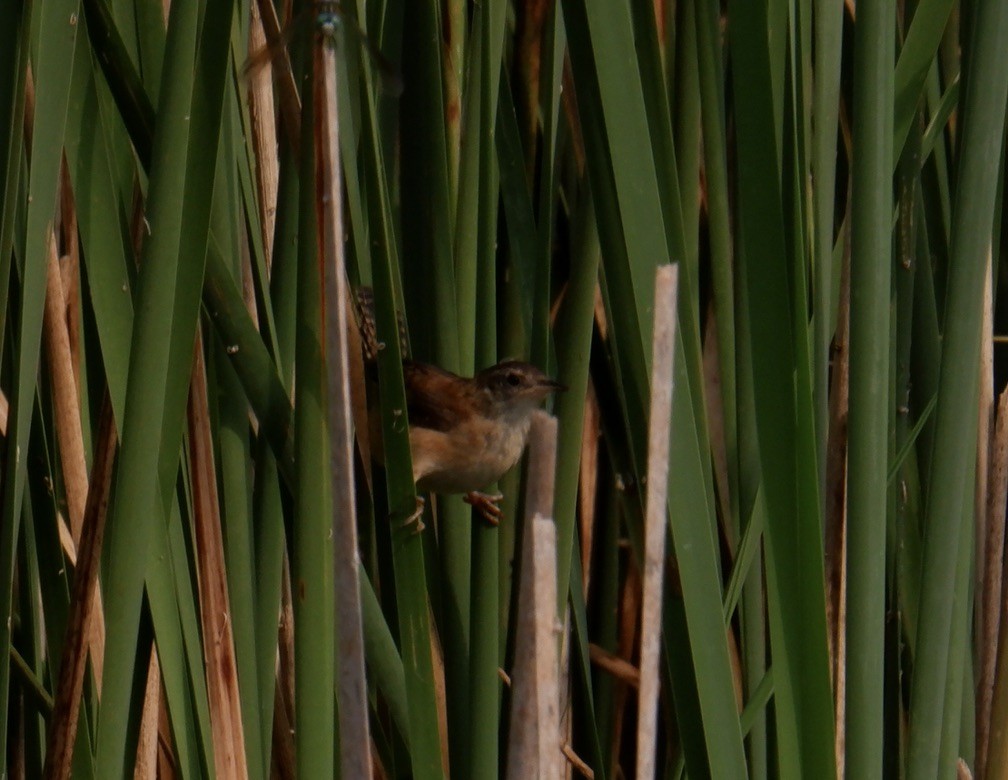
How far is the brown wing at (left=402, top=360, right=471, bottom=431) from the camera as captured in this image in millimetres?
2102

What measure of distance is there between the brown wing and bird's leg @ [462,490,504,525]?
23 centimetres

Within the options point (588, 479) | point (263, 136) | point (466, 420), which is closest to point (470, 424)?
point (466, 420)

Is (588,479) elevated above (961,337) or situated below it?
below

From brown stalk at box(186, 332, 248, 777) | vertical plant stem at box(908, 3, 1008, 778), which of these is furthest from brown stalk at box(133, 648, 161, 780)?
vertical plant stem at box(908, 3, 1008, 778)

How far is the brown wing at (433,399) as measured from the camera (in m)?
2.10

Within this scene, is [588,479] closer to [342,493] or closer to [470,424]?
[470,424]

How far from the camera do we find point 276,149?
180cm

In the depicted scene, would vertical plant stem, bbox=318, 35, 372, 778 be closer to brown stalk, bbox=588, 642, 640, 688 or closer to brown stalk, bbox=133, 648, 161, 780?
brown stalk, bbox=133, 648, 161, 780

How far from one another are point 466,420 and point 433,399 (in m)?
0.10

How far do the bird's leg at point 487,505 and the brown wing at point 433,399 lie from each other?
23 cm

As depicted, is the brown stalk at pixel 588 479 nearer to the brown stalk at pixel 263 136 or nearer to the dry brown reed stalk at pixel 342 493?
the brown stalk at pixel 263 136

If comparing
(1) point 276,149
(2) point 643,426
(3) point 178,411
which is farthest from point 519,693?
(1) point 276,149

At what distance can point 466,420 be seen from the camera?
89.9 inches

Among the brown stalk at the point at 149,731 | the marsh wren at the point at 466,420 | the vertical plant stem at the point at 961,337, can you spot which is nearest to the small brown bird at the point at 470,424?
the marsh wren at the point at 466,420
